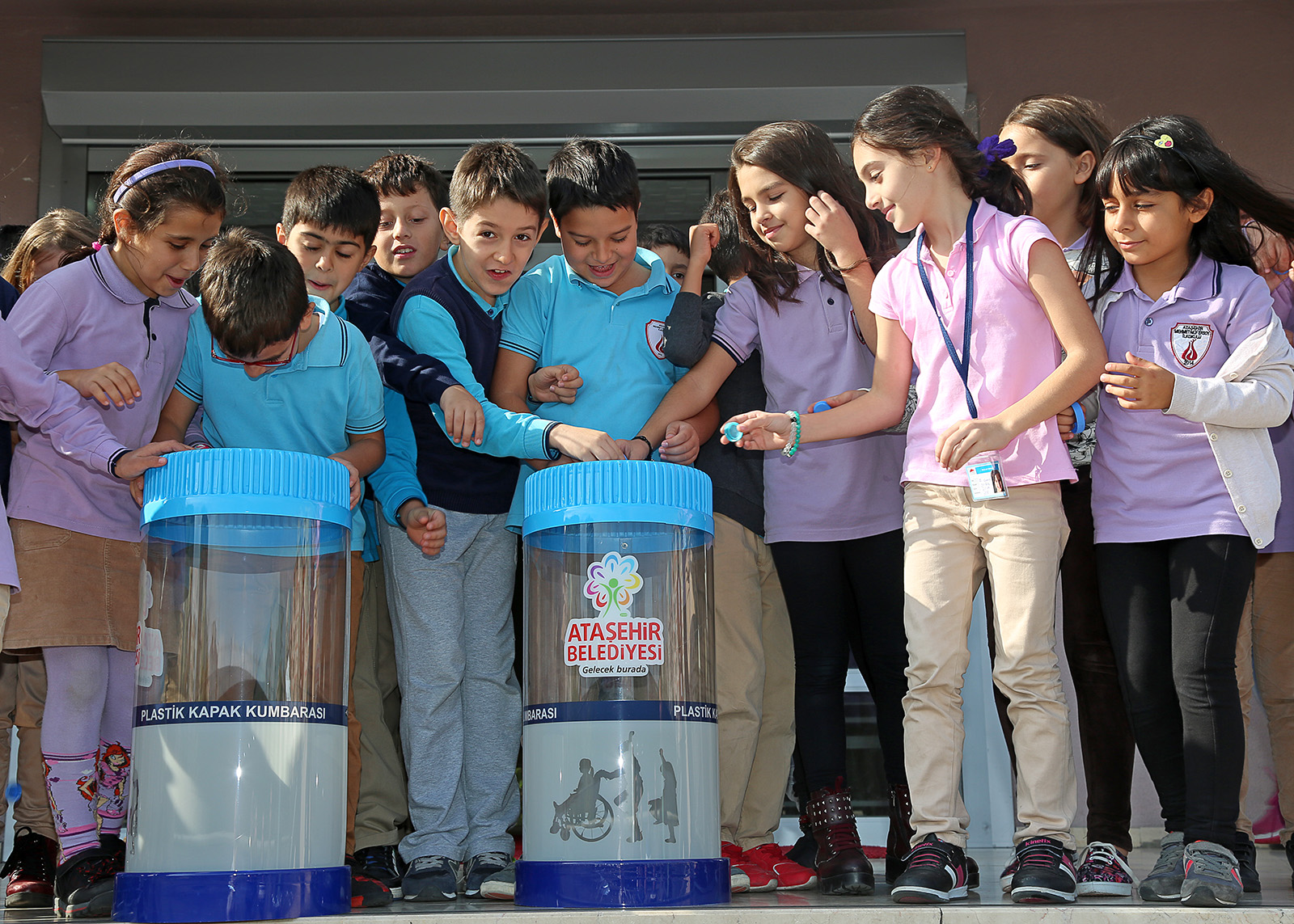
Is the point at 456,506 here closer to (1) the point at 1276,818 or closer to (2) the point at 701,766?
(2) the point at 701,766

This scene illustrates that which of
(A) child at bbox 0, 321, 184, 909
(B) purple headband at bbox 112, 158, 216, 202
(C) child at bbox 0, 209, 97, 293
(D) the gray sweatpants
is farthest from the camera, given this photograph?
(C) child at bbox 0, 209, 97, 293

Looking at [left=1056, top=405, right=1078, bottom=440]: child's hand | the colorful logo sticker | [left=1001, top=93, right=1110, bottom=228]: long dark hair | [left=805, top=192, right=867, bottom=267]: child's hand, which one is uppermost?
[left=1001, top=93, right=1110, bottom=228]: long dark hair

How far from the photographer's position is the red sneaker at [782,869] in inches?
87.7

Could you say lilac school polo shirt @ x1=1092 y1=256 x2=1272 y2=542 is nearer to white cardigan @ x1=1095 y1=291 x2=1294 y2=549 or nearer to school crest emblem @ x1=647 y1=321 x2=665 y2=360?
white cardigan @ x1=1095 y1=291 x2=1294 y2=549

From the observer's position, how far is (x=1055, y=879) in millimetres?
1796

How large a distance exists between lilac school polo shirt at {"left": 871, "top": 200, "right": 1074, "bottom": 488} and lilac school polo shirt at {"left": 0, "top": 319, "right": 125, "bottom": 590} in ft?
4.91

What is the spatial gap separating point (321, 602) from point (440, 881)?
0.56 metres

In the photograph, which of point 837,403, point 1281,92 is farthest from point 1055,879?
point 1281,92

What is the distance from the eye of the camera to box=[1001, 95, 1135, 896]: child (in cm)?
210

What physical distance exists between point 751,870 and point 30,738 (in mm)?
1615

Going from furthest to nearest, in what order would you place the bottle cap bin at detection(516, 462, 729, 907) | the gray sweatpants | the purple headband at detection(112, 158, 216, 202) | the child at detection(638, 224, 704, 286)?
the child at detection(638, 224, 704, 286) < the purple headband at detection(112, 158, 216, 202) < the gray sweatpants < the bottle cap bin at detection(516, 462, 729, 907)

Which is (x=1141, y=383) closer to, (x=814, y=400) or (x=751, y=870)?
(x=814, y=400)

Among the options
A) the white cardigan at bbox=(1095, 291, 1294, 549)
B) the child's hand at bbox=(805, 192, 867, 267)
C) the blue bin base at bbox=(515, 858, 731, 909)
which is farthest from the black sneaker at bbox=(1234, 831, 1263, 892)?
the child's hand at bbox=(805, 192, 867, 267)

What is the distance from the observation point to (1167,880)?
1806 mm
